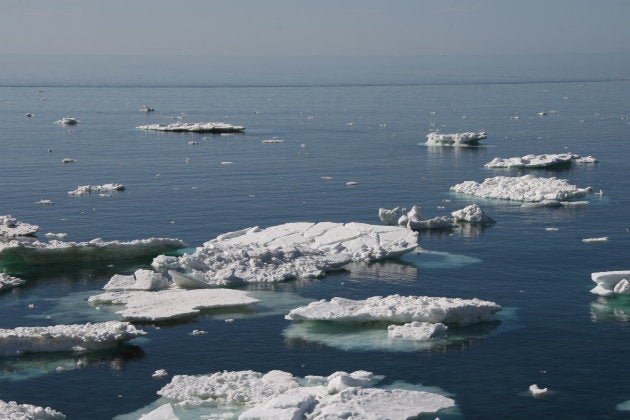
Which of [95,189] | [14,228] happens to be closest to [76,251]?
[14,228]

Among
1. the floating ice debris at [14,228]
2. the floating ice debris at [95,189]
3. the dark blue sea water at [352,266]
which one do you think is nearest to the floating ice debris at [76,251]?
the dark blue sea water at [352,266]

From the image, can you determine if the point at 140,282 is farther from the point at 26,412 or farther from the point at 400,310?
the point at 26,412

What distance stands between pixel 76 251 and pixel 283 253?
56.2 feet

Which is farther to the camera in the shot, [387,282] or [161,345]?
[387,282]

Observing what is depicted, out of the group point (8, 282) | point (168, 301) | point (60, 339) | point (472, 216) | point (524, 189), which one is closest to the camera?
point (60, 339)

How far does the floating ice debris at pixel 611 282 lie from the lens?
64375mm

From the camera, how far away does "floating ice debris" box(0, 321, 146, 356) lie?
177 feet

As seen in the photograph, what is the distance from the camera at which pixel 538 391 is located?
155 ft

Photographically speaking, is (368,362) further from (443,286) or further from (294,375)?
(443,286)

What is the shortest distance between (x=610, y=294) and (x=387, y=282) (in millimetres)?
15932

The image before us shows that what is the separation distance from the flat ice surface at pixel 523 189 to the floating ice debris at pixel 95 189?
39916 mm

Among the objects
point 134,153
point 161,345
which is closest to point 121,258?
point 161,345

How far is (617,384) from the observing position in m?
48.8

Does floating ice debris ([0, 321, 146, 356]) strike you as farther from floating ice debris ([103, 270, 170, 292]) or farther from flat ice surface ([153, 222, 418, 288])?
flat ice surface ([153, 222, 418, 288])
